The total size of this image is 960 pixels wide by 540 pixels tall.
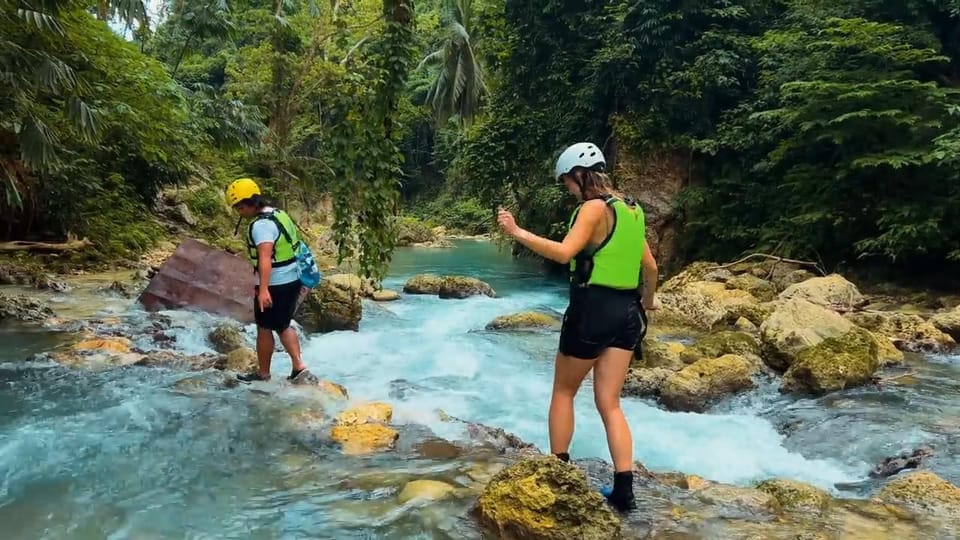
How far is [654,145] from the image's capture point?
52.7ft

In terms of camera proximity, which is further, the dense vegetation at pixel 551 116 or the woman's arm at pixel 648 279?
the dense vegetation at pixel 551 116

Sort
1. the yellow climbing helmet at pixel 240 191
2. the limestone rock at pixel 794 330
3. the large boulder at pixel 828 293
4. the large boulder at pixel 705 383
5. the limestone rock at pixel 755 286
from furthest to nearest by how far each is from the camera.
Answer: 1. the limestone rock at pixel 755 286
2. the large boulder at pixel 828 293
3. the limestone rock at pixel 794 330
4. the large boulder at pixel 705 383
5. the yellow climbing helmet at pixel 240 191

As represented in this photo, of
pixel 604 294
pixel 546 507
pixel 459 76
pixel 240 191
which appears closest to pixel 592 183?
pixel 604 294

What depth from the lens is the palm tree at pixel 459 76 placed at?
2611cm

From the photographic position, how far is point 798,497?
149 inches

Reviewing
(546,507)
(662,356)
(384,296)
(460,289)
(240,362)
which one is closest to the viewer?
(546,507)

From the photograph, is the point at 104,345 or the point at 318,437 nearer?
the point at 318,437

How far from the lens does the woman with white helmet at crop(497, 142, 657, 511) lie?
345cm

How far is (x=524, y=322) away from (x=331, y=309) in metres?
2.85

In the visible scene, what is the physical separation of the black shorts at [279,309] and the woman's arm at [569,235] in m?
2.96

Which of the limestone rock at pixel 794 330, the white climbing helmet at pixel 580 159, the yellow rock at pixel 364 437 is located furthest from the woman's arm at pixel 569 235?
the limestone rock at pixel 794 330

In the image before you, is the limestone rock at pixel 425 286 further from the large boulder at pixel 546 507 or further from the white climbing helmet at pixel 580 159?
the large boulder at pixel 546 507

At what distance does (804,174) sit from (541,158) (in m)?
6.72

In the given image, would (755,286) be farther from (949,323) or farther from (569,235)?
(569,235)
